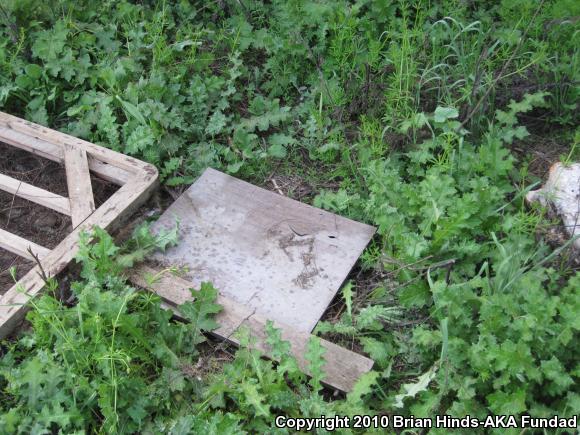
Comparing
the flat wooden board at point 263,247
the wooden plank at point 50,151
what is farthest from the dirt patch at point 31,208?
the flat wooden board at point 263,247

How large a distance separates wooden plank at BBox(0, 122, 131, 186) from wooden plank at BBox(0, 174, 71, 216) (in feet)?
0.80

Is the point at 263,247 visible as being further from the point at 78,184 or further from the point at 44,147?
the point at 44,147

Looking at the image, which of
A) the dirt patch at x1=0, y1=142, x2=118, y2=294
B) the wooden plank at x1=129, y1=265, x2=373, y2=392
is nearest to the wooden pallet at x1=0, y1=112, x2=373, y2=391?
the wooden plank at x1=129, y1=265, x2=373, y2=392

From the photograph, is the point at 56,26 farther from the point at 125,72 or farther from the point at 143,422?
the point at 143,422

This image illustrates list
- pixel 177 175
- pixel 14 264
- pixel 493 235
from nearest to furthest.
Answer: pixel 493 235 → pixel 14 264 → pixel 177 175

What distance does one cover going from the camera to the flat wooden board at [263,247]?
2941 millimetres

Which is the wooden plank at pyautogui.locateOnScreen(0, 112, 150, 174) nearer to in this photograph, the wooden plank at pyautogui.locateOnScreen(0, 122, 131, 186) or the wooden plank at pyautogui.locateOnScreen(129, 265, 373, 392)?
the wooden plank at pyautogui.locateOnScreen(0, 122, 131, 186)

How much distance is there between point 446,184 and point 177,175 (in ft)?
5.15

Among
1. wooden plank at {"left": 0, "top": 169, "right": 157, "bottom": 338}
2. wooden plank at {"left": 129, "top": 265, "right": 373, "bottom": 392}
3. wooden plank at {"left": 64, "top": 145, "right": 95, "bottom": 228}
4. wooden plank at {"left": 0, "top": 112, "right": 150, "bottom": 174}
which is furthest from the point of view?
wooden plank at {"left": 0, "top": 112, "right": 150, "bottom": 174}

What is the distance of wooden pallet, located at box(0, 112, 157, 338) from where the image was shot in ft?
9.48

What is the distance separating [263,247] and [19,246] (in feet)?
4.03

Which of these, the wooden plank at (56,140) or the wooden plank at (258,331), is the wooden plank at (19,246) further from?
the wooden plank at (56,140)

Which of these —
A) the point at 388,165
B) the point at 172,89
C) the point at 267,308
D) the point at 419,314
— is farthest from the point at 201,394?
the point at 172,89

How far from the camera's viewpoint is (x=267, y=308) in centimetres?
290
